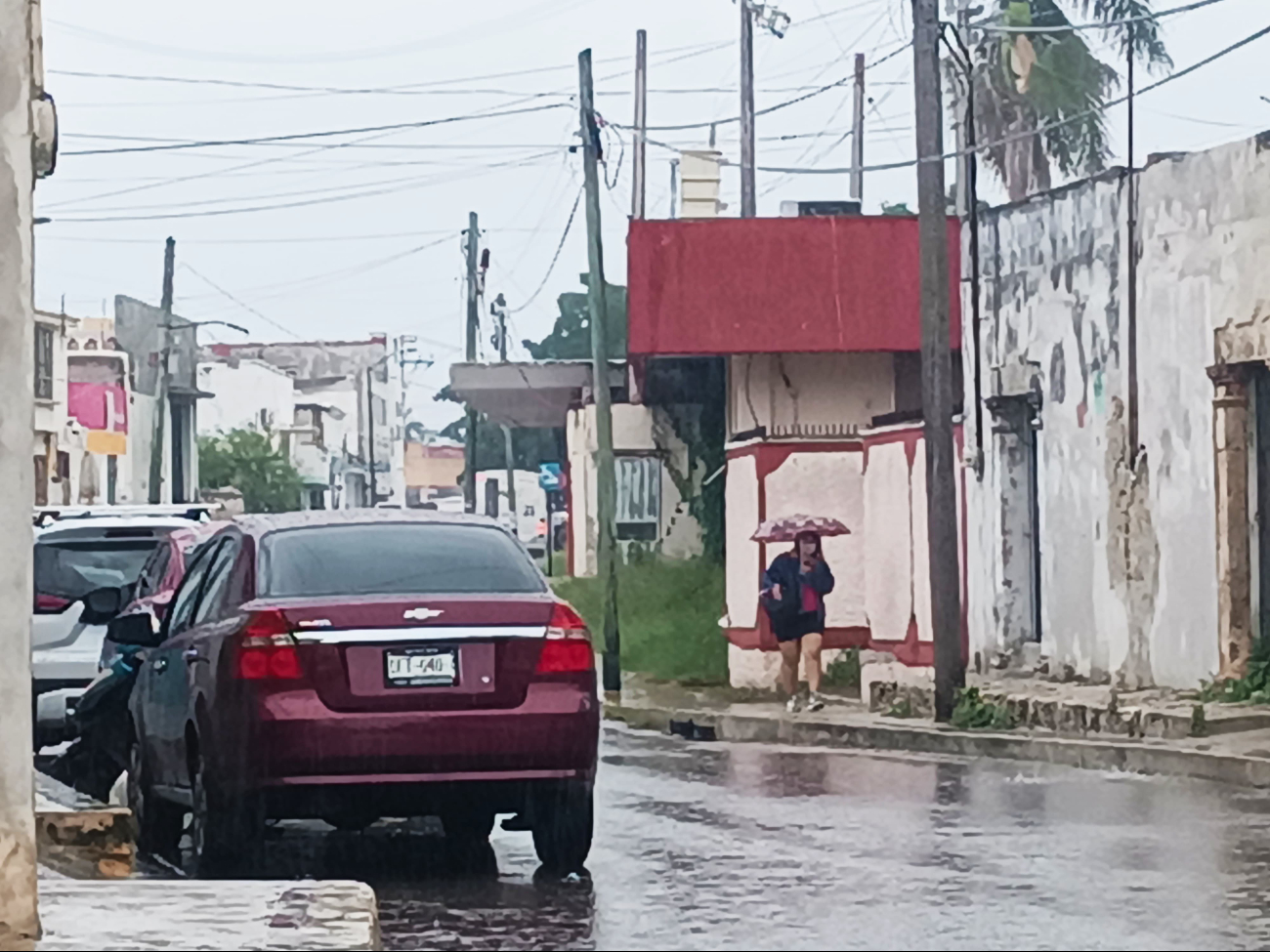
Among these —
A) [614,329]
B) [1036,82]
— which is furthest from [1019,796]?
[614,329]

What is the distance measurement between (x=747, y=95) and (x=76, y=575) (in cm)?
3257

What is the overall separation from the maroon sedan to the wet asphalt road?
44 centimetres

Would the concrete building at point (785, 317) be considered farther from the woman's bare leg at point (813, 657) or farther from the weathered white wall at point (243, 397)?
the weathered white wall at point (243, 397)

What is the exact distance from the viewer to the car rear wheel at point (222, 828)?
11484 millimetres

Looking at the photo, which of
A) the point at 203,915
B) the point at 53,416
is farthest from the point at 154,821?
the point at 53,416

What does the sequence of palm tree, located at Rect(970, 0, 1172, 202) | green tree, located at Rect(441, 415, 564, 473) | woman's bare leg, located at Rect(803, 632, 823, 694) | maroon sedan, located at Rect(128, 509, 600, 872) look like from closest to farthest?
maroon sedan, located at Rect(128, 509, 600, 872), woman's bare leg, located at Rect(803, 632, 823, 694), palm tree, located at Rect(970, 0, 1172, 202), green tree, located at Rect(441, 415, 564, 473)

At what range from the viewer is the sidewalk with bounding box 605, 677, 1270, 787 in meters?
17.4

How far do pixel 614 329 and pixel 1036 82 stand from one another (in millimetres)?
38915

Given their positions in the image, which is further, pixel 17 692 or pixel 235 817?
pixel 235 817

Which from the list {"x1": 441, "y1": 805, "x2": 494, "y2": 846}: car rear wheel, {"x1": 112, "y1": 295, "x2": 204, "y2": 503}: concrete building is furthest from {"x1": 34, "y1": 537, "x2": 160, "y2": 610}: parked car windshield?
{"x1": 112, "y1": 295, "x2": 204, "y2": 503}: concrete building

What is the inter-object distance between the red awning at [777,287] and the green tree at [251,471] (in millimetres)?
70228

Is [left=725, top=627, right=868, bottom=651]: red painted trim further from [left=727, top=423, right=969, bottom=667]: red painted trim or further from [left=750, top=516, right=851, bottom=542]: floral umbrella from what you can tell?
[left=750, top=516, right=851, bottom=542]: floral umbrella

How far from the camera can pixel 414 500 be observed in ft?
466

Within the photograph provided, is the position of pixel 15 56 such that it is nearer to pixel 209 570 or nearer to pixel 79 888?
pixel 79 888
